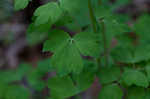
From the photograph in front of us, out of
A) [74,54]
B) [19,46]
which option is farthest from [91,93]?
[19,46]

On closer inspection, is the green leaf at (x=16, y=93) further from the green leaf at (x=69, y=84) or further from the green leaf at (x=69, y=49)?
the green leaf at (x=69, y=49)

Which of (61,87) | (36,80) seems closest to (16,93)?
(36,80)

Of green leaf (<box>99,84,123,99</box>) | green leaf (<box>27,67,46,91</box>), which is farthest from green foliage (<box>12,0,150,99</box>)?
green leaf (<box>27,67,46,91</box>)

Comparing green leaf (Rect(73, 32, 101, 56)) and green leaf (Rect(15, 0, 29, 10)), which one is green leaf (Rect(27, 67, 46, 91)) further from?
green leaf (Rect(15, 0, 29, 10))

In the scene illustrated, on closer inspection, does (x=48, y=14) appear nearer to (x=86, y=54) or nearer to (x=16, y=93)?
(x=86, y=54)

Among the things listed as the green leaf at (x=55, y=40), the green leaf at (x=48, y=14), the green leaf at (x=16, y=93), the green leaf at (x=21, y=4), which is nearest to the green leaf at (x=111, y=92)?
the green leaf at (x=55, y=40)
